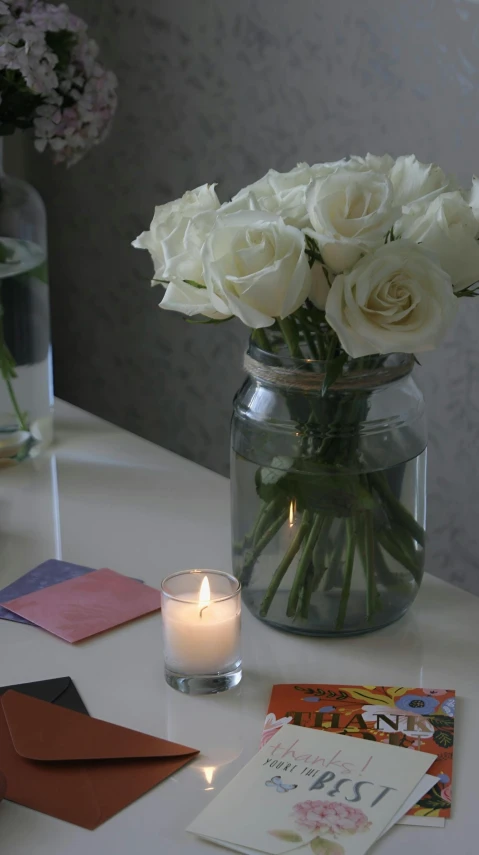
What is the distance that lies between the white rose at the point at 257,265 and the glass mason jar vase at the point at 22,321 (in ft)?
1.78

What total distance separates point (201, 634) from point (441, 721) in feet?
0.61

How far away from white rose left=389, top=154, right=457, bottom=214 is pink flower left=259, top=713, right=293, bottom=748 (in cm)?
39

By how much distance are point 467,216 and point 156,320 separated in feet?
4.45

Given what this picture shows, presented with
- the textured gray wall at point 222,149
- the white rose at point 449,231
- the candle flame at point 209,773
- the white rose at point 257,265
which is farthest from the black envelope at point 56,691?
the textured gray wall at point 222,149

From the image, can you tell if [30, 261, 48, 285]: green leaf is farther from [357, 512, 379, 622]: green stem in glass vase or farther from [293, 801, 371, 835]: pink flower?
[293, 801, 371, 835]: pink flower

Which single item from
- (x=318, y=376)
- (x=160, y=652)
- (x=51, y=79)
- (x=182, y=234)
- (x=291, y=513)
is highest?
(x=51, y=79)

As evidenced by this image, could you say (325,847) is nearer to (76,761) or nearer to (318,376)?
(76,761)

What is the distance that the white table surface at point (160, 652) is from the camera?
2.06 feet

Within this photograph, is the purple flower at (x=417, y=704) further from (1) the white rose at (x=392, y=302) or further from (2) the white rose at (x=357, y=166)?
(2) the white rose at (x=357, y=166)

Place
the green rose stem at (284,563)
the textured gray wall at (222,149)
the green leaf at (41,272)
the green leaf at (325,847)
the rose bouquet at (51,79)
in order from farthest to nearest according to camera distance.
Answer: the textured gray wall at (222,149), the green leaf at (41,272), the rose bouquet at (51,79), the green rose stem at (284,563), the green leaf at (325,847)

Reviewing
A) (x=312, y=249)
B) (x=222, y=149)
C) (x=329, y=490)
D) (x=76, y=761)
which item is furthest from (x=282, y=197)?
(x=222, y=149)

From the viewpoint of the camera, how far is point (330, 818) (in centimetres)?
63

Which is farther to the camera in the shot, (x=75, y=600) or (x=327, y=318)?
(x=75, y=600)

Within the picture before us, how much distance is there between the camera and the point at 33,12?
113cm
